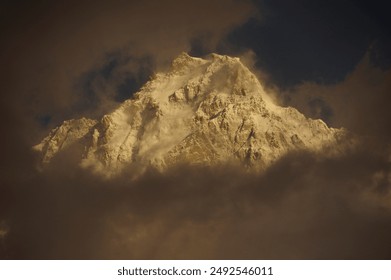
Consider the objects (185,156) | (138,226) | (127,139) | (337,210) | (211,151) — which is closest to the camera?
(138,226)

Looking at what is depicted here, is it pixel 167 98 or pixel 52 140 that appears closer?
pixel 52 140

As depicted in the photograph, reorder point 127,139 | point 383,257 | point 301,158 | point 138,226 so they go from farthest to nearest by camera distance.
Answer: point 127,139 → point 301,158 → point 138,226 → point 383,257

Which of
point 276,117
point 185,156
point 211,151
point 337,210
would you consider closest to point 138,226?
point 337,210

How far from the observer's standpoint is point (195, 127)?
76.2m

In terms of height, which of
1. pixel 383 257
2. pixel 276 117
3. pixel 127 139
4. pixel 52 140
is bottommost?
pixel 383 257

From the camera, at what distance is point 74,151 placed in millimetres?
55375

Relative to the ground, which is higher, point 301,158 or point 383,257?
point 301,158

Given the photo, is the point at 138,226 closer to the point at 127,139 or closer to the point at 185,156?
the point at 185,156

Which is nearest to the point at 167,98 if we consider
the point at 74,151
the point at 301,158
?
the point at 74,151

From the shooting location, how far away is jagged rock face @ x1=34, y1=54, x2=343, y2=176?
2055 inches

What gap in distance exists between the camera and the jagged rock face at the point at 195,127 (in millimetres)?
52188

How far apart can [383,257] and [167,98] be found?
44.2m

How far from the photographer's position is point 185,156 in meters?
60.6

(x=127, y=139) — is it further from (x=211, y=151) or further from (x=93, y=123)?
(x=93, y=123)
